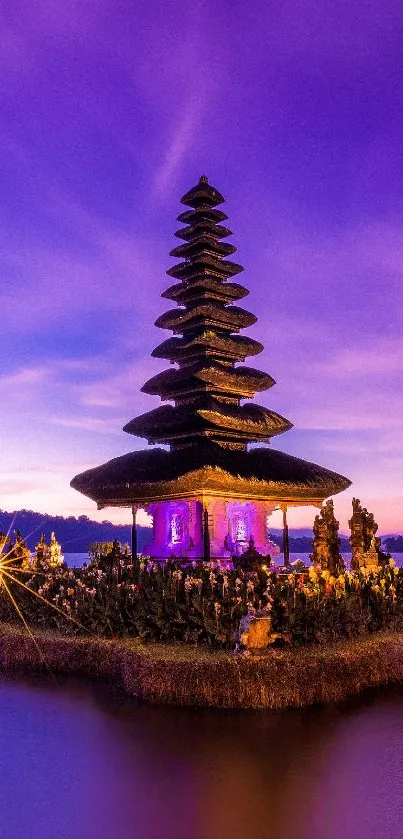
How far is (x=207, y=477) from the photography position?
75.2 feet

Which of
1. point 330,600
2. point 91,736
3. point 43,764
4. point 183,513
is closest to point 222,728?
point 91,736

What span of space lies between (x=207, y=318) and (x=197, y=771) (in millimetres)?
20847

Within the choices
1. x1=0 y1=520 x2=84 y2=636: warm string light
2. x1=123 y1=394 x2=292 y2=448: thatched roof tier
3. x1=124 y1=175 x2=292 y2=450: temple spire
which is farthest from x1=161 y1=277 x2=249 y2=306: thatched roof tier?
x1=0 y1=520 x2=84 y2=636: warm string light

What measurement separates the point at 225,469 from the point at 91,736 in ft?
42.0

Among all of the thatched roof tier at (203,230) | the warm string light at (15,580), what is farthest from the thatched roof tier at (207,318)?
the warm string light at (15,580)

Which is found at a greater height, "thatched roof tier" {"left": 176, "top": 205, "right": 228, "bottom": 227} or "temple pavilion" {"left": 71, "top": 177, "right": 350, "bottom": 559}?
"thatched roof tier" {"left": 176, "top": 205, "right": 228, "bottom": 227}

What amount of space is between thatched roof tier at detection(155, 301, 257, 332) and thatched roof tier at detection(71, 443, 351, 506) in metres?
5.28

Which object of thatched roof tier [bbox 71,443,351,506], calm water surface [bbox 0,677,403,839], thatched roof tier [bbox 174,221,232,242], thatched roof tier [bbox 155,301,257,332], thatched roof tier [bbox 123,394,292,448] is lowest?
calm water surface [bbox 0,677,403,839]

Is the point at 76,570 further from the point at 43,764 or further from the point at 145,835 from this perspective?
the point at 145,835

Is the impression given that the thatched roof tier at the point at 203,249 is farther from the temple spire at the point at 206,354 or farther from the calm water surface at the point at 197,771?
the calm water surface at the point at 197,771

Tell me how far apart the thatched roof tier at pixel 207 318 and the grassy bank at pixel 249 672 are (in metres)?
15.8

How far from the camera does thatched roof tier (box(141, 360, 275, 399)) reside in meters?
27.0

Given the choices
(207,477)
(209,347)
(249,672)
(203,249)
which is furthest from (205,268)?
(249,672)

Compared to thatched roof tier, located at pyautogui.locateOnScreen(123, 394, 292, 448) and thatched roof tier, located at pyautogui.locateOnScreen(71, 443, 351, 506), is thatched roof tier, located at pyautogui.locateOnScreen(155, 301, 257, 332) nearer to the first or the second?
thatched roof tier, located at pyautogui.locateOnScreen(123, 394, 292, 448)
